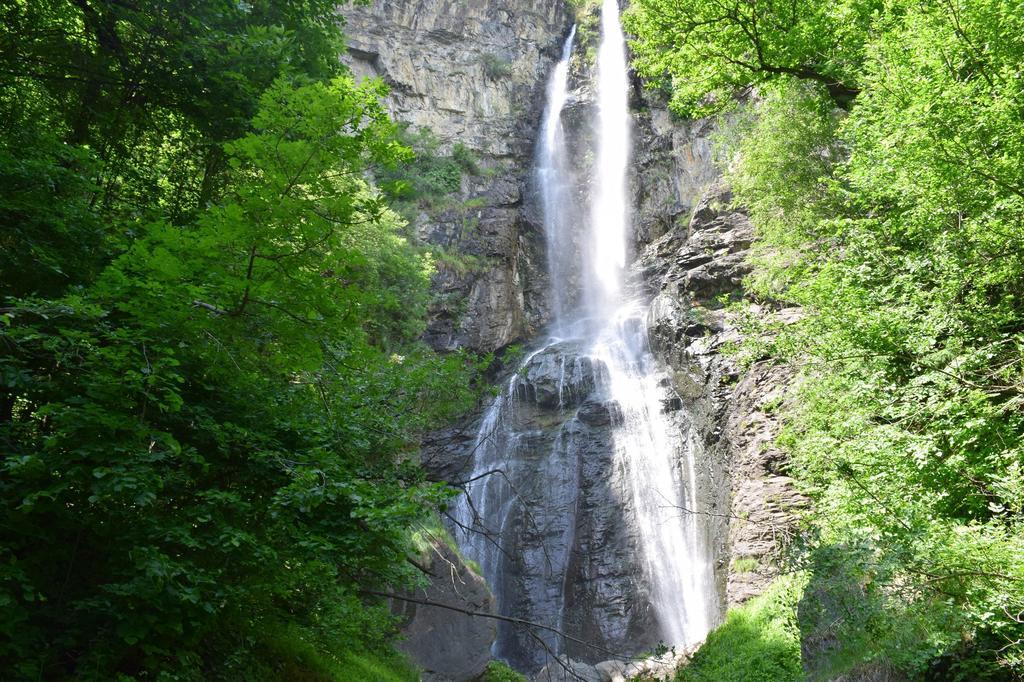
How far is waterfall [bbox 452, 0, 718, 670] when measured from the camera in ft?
55.5

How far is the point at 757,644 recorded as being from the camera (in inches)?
452

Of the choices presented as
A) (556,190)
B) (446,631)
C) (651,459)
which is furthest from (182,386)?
(556,190)

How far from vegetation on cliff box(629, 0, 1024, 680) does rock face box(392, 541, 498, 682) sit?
7.51 m

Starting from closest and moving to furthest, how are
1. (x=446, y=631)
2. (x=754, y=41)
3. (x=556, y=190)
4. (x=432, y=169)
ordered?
(x=754, y=41) → (x=446, y=631) → (x=432, y=169) → (x=556, y=190)

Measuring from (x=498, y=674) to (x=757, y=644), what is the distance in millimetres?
5373

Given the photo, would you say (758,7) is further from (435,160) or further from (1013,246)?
(435,160)

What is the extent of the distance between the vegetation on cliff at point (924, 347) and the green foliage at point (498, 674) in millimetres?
7298

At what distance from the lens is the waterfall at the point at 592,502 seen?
1692cm

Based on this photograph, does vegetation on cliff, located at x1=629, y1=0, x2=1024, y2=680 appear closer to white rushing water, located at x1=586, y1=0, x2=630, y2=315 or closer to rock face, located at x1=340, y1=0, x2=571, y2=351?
rock face, located at x1=340, y1=0, x2=571, y2=351

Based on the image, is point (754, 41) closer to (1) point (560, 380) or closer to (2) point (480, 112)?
(1) point (560, 380)

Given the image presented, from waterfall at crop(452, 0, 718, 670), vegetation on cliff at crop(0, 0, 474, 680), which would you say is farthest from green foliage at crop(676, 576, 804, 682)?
vegetation on cliff at crop(0, 0, 474, 680)

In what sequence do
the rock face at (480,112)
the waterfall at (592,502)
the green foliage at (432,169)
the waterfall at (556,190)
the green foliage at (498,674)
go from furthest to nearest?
the waterfall at (556,190) < the green foliage at (432,169) < the rock face at (480,112) < the waterfall at (592,502) < the green foliage at (498,674)

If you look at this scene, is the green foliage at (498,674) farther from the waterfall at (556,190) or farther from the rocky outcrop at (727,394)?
the waterfall at (556,190)

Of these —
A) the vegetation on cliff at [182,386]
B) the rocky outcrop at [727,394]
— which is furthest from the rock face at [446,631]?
the vegetation on cliff at [182,386]
